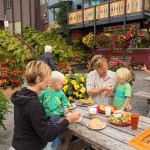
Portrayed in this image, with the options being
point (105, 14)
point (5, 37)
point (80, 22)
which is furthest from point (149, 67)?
point (5, 37)

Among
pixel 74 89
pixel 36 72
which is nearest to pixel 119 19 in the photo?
pixel 74 89

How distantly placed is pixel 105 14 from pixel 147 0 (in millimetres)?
2901

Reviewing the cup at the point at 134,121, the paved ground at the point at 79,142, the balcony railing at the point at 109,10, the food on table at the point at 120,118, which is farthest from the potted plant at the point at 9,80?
the balcony railing at the point at 109,10

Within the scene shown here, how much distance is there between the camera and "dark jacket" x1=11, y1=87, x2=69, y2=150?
6.17ft

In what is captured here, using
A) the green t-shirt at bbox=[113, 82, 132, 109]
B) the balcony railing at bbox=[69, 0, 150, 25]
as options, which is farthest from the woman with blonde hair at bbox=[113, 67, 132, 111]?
the balcony railing at bbox=[69, 0, 150, 25]

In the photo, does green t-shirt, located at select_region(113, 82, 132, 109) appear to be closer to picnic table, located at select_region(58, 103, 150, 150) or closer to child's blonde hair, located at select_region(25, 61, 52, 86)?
A: picnic table, located at select_region(58, 103, 150, 150)

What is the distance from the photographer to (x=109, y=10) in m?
13.6

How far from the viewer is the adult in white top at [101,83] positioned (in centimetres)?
340

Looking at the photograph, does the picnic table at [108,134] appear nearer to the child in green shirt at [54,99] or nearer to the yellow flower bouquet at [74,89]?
the child in green shirt at [54,99]

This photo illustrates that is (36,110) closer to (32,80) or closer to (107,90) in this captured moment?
(32,80)

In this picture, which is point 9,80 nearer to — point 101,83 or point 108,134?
point 101,83

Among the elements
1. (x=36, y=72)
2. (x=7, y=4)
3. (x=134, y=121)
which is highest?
(x=7, y=4)

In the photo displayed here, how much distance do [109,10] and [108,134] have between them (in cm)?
1252

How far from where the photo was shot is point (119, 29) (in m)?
15.2
